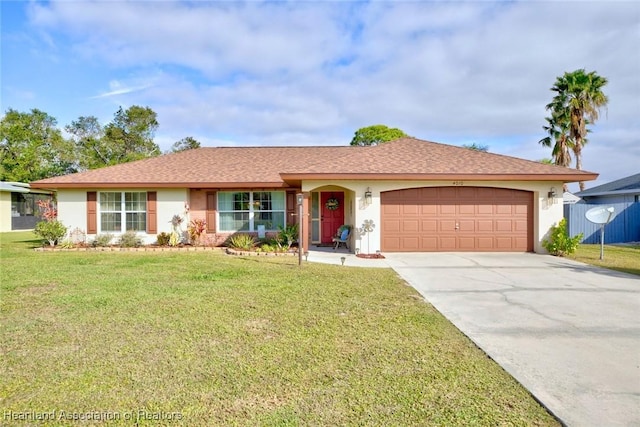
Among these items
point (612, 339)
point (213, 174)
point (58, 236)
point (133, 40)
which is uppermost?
point (133, 40)

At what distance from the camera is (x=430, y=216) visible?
11711 mm

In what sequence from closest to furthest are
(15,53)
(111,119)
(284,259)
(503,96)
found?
1. (284,259)
2. (15,53)
3. (503,96)
4. (111,119)

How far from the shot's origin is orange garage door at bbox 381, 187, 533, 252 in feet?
38.3

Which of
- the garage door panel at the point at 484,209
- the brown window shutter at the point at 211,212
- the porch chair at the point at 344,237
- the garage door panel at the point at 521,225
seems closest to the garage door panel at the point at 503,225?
the garage door panel at the point at 521,225

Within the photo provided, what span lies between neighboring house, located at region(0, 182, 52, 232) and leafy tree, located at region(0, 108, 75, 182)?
8.80 meters

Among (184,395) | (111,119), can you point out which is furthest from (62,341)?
(111,119)

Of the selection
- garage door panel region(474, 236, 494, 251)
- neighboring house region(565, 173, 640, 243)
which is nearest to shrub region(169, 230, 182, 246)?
A: garage door panel region(474, 236, 494, 251)

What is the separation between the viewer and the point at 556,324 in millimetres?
4688

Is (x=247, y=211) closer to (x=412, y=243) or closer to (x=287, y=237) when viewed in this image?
(x=287, y=237)

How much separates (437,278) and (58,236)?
13.6m

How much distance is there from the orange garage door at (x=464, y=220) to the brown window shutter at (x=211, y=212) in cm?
702

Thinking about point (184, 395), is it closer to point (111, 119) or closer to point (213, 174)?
point (213, 174)

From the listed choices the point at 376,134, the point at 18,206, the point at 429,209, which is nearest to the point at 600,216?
the point at 429,209

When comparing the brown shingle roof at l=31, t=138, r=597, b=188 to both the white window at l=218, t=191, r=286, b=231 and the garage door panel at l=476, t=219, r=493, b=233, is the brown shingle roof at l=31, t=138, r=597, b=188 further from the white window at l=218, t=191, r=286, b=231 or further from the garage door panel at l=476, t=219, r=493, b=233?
the garage door panel at l=476, t=219, r=493, b=233
